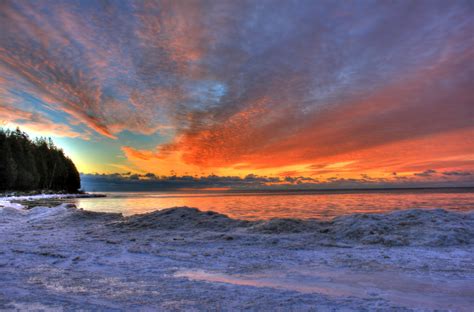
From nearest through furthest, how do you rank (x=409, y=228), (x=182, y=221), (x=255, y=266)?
(x=255, y=266) → (x=409, y=228) → (x=182, y=221)

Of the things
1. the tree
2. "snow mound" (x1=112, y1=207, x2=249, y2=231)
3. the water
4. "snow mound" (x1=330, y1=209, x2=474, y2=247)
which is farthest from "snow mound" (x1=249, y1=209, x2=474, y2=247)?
the tree

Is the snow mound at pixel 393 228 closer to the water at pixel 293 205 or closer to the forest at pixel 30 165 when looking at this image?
the water at pixel 293 205

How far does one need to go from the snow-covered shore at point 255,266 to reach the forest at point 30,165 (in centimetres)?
7747

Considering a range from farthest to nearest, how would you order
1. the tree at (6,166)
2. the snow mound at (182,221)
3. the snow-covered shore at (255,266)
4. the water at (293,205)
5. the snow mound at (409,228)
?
the tree at (6,166), the water at (293,205), the snow mound at (182,221), the snow mound at (409,228), the snow-covered shore at (255,266)

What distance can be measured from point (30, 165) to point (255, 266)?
9782 centimetres

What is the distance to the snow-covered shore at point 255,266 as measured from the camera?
466 centimetres

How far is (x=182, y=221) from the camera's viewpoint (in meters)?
14.4

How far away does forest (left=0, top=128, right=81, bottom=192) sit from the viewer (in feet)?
237

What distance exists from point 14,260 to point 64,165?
12200 cm

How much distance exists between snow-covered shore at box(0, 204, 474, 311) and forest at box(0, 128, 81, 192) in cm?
7747

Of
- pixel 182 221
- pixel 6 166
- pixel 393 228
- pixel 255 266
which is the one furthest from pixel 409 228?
pixel 6 166

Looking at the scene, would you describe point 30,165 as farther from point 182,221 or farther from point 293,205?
point 182,221

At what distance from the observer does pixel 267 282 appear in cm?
573

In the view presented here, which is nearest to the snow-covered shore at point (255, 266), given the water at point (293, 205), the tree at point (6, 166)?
the water at point (293, 205)
